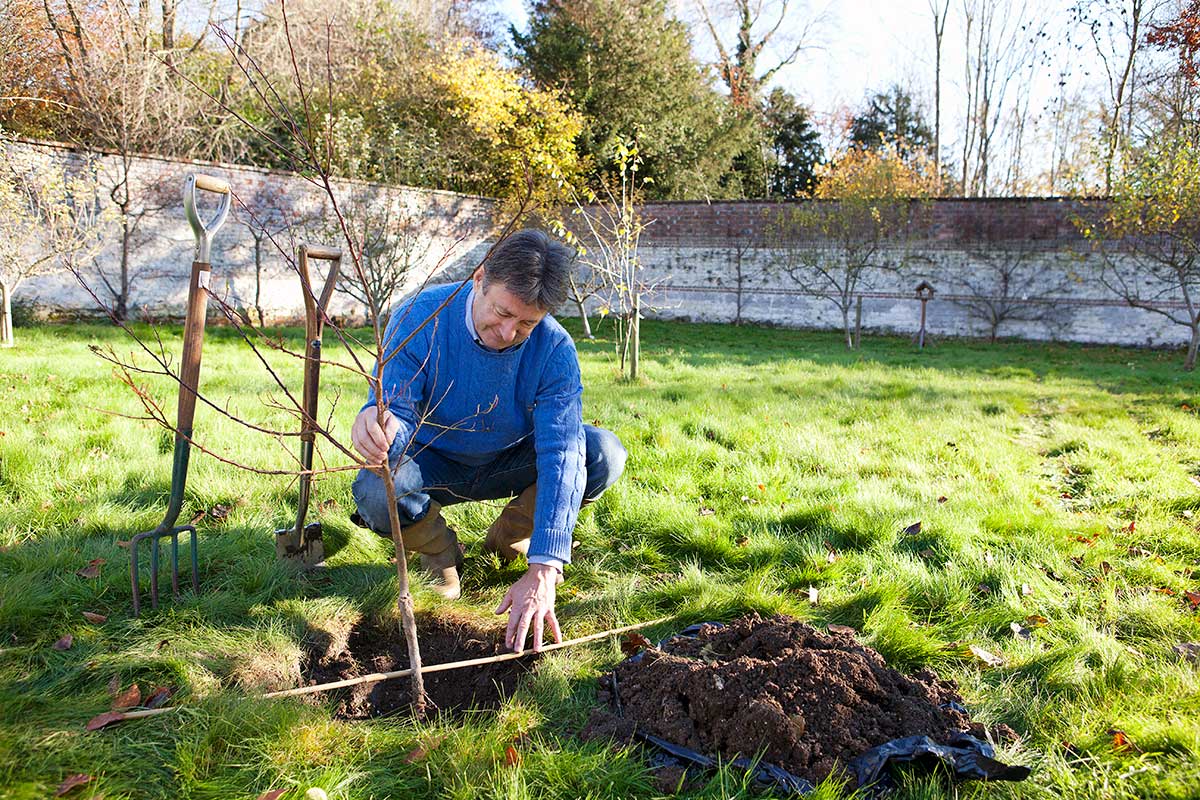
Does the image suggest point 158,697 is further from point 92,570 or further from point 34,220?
point 34,220

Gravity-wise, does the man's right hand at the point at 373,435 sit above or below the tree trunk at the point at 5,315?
below

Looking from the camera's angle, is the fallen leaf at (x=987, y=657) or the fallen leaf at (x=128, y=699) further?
the fallen leaf at (x=987, y=657)

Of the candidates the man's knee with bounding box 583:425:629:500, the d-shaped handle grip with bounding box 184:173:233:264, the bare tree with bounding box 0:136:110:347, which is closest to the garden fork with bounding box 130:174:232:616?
the d-shaped handle grip with bounding box 184:173:233:264

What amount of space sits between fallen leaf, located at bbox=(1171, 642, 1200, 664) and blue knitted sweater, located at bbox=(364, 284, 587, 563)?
2.08 metres

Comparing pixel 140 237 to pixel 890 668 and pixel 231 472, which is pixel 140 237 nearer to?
pixel 231 472

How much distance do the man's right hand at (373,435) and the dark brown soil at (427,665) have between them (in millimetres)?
746

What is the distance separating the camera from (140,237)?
11.3 m

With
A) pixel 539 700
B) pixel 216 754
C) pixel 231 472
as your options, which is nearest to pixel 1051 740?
pixel 539 700

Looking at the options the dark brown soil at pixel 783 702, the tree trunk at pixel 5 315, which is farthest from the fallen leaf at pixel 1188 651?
the tree trunk at pixel 5 315

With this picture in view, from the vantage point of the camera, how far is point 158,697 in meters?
2.08

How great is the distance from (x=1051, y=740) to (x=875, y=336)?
44.7ft

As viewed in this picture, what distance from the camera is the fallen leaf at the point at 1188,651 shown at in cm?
247

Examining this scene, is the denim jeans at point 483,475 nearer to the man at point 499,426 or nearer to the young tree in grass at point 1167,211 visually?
the man at point 499,426

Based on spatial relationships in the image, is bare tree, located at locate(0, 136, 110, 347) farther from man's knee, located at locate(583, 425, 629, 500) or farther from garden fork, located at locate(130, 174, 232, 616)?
man's knee, located at locate(583, 425, 629, 500)
